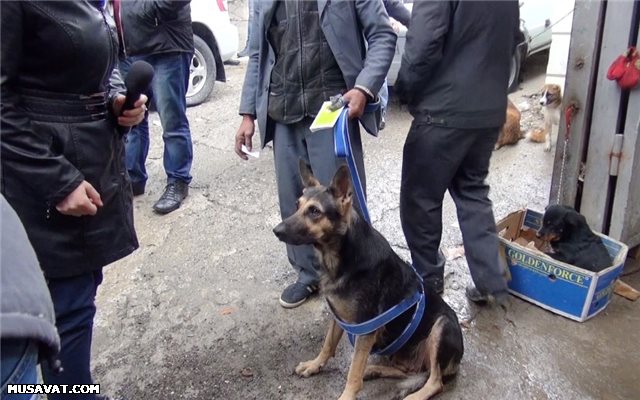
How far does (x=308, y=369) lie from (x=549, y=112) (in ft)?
13.3

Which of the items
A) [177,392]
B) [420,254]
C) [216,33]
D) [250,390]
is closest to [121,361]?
[177,392]

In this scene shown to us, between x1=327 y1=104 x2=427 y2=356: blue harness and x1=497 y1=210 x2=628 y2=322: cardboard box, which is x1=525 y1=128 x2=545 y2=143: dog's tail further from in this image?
x1=327 y1=104 x2=427 y2=356: blue harness

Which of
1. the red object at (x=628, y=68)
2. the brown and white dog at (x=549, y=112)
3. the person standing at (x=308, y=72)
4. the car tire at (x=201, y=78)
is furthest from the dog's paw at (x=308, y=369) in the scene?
the car tire at (x=201, y=78)

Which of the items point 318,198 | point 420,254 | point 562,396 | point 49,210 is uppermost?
point 49,210

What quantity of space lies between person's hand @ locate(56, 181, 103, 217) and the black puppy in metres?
2.52

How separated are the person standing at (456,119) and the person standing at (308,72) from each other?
0.77 ft

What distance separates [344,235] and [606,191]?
198 cm

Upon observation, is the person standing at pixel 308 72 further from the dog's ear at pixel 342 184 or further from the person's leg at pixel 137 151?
the person's leg at pixel 137 151

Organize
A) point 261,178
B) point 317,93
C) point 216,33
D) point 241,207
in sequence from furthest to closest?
point 216,33, point 261,178, point 241,207, point 317,93

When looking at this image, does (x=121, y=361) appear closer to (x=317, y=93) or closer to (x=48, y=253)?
(x=48, y=253)

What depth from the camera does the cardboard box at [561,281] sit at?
3016 millimetres

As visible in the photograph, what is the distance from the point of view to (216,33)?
22.8 feet

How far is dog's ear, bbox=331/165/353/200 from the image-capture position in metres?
2.39

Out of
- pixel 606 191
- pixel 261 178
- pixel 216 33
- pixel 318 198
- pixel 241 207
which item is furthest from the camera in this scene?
pixel 216 33
